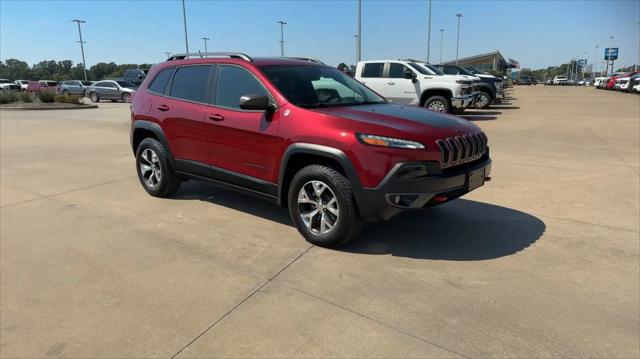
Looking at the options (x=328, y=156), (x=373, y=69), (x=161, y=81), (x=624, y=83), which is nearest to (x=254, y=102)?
(x=328, y=156)

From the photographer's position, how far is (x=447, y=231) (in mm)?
4453

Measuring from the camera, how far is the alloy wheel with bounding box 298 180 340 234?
3.91 meters

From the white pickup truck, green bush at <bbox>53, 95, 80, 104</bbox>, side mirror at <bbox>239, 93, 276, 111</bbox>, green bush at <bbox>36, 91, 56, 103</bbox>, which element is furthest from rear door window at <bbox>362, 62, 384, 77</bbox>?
green bush at <bbox>36, 91, 56, 103</bbox>

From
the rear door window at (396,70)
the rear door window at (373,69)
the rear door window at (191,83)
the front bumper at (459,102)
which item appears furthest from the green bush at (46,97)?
the rear door window at (191,83)

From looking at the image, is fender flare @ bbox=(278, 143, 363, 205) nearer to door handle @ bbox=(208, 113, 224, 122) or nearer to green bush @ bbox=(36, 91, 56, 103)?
door handle @ bbox=(208, 113, 224, 122)

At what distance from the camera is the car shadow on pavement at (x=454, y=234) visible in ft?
13.0

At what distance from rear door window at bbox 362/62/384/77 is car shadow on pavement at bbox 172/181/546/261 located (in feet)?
32.0

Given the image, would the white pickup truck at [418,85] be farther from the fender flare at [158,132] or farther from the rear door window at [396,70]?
the fender flare at [158,132]

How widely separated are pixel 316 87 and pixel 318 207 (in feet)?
4.36

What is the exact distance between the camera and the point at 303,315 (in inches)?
116

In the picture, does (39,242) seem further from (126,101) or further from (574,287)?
(126,101)

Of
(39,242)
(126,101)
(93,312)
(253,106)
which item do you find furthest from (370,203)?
(126,101)

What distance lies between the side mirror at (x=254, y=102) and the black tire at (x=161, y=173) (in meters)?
1.83

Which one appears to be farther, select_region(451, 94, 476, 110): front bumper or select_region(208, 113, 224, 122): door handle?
select_region(451, 94, 476, 110): front bumper
